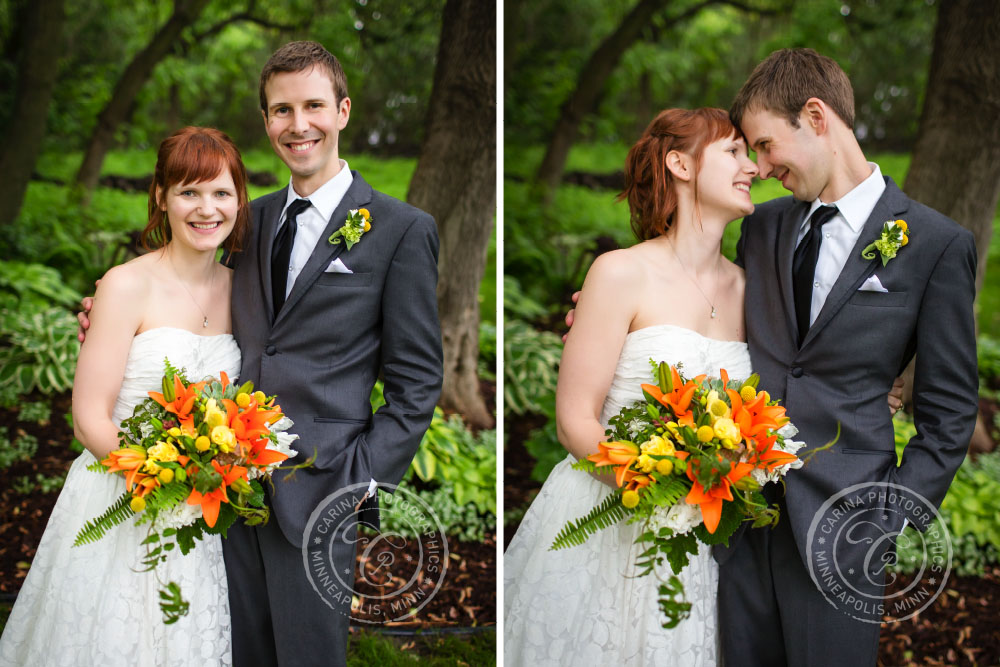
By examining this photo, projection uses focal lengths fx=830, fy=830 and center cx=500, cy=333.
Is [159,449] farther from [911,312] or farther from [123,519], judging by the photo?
[911,312]

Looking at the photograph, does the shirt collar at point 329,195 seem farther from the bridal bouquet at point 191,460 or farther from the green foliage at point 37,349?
the green foliage at point 37,349

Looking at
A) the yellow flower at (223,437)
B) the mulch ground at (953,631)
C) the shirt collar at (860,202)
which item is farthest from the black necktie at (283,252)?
the mulch ground at (953,631)

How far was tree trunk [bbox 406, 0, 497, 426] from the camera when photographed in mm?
4094

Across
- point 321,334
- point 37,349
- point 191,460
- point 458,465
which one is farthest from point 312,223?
point 37,349

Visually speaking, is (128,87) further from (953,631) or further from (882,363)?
(953,631)

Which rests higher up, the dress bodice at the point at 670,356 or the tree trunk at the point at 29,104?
the tree trunk at the point at 29,104

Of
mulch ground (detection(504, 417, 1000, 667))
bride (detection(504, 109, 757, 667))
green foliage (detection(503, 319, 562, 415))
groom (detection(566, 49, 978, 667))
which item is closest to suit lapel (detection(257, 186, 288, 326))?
bride (detection(504, 109, 757, 667))

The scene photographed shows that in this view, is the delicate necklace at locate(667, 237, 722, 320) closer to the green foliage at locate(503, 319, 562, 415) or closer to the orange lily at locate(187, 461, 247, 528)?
the orange lily at locate(187, 461, 247, 528)

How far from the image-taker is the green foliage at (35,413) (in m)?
4.26

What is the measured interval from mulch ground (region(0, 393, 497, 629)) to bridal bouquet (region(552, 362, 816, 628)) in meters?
1.68

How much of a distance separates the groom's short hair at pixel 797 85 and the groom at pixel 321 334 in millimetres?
1254

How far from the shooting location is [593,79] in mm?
5121

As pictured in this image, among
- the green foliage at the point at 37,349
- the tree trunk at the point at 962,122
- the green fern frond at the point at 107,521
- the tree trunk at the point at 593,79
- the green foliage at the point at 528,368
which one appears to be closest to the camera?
the green fern frond at the point at 107,521

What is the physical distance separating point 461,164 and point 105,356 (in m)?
2.11
